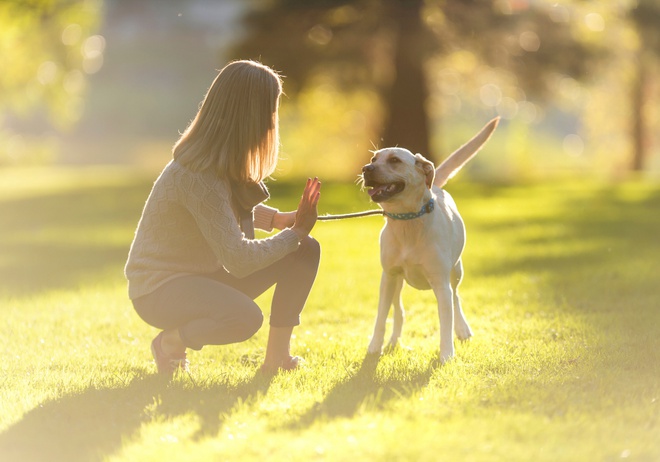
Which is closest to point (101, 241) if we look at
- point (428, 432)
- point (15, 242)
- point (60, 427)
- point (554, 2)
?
point (15, 242)

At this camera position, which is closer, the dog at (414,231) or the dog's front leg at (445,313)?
the dog at (414,231)

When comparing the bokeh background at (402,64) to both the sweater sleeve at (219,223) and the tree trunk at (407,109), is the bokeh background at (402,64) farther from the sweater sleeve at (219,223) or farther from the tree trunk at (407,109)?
the sweater sleeve at (219,223)

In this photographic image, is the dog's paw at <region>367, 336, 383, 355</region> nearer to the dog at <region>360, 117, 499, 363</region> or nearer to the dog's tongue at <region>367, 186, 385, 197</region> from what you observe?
the dog at <region>360, 117, 499, 363</region>

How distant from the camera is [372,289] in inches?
325

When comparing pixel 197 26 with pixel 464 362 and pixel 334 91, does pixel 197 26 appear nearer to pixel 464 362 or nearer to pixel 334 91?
pixel 334 91

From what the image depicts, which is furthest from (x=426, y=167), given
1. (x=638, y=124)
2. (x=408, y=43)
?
(x=638, y=124)

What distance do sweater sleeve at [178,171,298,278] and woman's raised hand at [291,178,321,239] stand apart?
0.29 metres

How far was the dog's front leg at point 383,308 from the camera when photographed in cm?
535

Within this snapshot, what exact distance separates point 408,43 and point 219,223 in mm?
14935

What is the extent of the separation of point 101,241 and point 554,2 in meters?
14.8

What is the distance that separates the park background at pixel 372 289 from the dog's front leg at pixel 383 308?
0.58ft

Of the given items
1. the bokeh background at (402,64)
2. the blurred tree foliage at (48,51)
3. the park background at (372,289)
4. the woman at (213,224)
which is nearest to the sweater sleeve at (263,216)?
the woman at (213,224)

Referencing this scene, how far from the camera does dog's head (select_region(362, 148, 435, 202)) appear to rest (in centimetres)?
484

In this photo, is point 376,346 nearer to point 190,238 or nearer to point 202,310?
point 202,310
